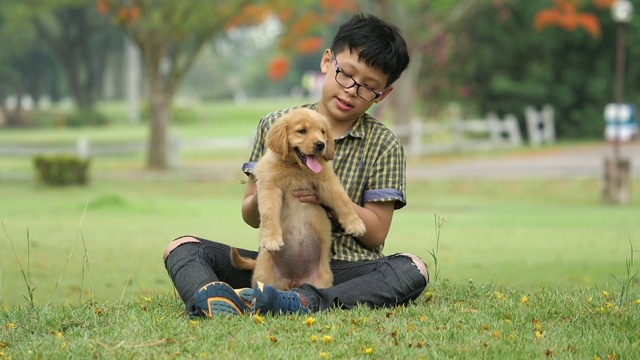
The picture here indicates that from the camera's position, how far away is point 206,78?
85.1 meters

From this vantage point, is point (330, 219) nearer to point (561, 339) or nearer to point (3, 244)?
point (561, 339)

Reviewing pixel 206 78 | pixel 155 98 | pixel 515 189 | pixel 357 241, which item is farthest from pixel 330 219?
pixel 206 78

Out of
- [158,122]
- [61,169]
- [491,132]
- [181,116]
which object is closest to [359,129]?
[61,169]

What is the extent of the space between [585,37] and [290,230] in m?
26.1

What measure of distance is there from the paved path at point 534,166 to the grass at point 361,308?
1.08 metres

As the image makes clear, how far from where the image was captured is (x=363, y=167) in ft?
17.8

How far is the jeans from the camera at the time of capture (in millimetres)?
5020

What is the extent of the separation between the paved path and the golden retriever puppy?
51.5ft

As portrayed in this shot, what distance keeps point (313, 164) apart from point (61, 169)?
53.6 ft

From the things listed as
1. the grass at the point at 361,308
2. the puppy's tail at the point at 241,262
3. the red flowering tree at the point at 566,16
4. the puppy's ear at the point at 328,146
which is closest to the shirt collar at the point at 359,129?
the puppy's ear at the point at 328,146

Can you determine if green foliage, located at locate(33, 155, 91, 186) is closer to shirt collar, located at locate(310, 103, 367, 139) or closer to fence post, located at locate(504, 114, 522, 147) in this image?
fence post, located at locate(504, 114, 522, 147)

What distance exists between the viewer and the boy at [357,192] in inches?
201

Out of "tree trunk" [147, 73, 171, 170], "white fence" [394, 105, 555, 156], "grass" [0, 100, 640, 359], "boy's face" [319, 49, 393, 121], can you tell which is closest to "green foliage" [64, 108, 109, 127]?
"white fence" [394, 105, 555, 156]

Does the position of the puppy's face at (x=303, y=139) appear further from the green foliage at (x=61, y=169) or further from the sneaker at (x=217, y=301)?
the green foliage at (x=61, y=169)
